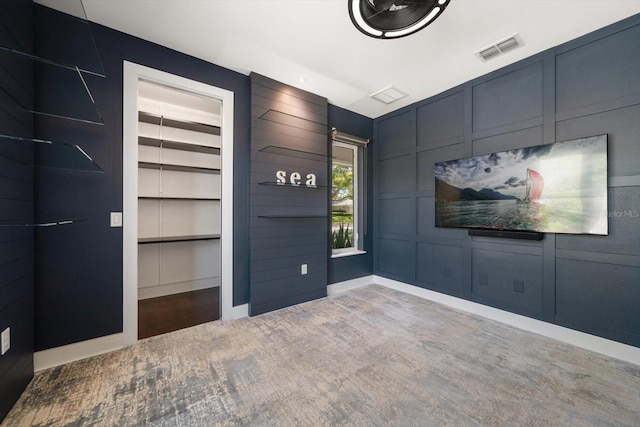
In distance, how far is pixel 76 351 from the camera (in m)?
2.04

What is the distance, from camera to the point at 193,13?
2033 mm

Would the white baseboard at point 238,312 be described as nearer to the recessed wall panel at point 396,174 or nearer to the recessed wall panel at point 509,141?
the recessed wall panel at point 396,174

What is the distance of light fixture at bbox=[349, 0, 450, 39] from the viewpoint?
4.83 feet

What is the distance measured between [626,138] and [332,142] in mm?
2998

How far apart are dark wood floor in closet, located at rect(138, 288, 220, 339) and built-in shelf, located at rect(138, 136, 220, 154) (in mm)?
2222

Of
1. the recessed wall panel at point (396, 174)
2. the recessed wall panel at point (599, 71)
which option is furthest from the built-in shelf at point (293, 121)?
the recessed wall panel at point (599, 71)

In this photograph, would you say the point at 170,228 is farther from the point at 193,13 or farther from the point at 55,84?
the point at 193,13

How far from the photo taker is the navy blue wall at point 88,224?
194 cm

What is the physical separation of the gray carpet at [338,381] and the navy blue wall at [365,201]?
1.23 metres

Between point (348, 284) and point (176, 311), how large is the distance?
240cm

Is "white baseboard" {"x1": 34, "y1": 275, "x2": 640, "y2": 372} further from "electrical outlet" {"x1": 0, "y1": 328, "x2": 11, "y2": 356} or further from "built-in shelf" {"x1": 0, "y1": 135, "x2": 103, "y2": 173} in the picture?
"built-in shelf" {"x1": 0, "y1": 135, "x2": 103, "y2": 173}

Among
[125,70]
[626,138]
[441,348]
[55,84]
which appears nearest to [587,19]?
[626,138]

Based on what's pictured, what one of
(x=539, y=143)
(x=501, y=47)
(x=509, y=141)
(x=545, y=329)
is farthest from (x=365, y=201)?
(x=545, y=329)

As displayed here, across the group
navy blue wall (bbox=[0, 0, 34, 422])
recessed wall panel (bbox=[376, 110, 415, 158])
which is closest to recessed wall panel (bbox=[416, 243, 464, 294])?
recessed wall panel (bbox=[376, 110, 415, 158])
